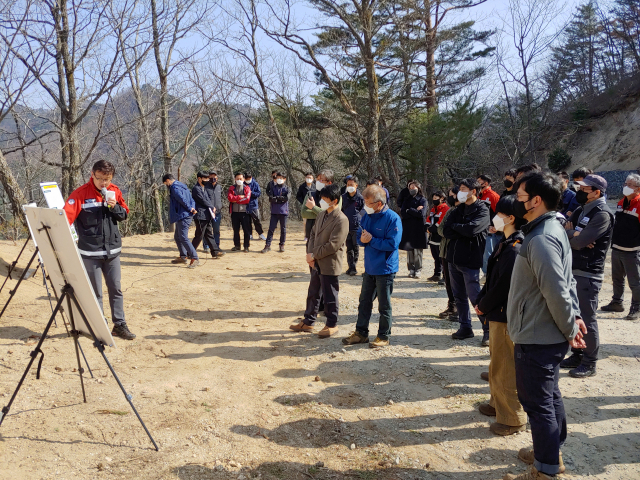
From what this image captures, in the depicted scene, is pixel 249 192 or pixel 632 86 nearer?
pixel 249 192

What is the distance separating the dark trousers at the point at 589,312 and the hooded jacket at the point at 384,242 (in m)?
1.86

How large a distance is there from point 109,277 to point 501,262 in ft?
14.0

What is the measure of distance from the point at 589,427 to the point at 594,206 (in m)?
2.21

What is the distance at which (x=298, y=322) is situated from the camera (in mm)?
6246

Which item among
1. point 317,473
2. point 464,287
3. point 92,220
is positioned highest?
point 92,220

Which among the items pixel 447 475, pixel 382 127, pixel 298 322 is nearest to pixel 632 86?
pixel 382 127

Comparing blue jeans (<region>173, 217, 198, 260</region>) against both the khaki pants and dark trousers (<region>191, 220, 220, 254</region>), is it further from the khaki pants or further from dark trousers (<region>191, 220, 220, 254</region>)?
the khaki pants

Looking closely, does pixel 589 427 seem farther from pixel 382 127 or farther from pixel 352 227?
pixel 382 127

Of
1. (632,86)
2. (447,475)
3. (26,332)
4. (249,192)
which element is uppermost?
(632,86)

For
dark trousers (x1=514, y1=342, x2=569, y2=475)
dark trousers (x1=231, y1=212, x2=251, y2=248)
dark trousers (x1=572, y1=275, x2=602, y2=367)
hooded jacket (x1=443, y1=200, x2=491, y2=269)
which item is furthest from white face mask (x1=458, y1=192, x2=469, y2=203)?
dark trousers (x1=231, y1=212, x2=251, y2=248)

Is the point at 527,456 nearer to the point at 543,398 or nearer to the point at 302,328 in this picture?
the point at 543,398

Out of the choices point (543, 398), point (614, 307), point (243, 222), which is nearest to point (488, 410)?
point (543, 398)

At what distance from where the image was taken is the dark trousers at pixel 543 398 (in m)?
2.75

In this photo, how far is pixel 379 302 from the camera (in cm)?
519
